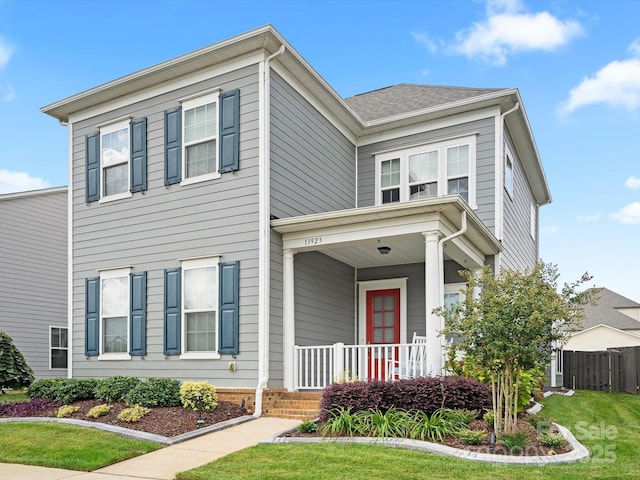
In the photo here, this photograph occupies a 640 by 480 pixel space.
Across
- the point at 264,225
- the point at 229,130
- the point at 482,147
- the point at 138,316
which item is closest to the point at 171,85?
the point at 229,130

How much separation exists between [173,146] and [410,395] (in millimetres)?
6470

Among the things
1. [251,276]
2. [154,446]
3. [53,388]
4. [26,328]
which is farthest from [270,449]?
[26,328]

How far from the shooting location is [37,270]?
18.0m

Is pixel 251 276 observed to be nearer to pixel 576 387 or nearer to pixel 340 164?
pixel 340 164

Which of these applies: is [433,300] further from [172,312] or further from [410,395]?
[172,312]

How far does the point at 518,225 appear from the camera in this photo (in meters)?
15.0

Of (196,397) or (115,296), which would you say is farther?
(115,296)

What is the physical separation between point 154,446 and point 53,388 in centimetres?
388

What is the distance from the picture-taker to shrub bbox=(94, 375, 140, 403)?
10000 millimetres

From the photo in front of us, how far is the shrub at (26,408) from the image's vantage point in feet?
32.6

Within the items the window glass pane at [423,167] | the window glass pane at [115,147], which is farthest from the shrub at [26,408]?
the window glass pane at [423,167]

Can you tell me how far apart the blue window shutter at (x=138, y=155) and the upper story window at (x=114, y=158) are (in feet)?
0.85

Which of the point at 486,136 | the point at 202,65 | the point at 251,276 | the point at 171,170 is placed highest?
the point at 202,65

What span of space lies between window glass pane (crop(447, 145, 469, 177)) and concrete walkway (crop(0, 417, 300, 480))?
6661 millimetres
